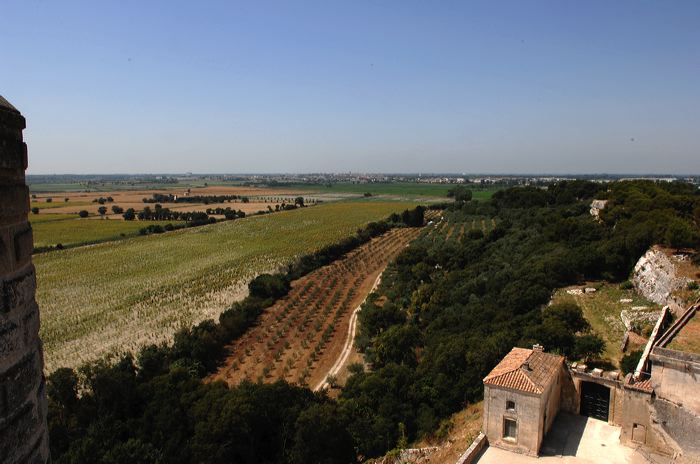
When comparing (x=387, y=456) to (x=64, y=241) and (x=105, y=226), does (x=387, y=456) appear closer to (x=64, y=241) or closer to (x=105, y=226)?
(x=64, y=241)

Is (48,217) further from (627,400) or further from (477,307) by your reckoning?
(627,400)

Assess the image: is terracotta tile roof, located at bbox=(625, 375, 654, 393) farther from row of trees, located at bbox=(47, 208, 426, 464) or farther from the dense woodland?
row of trees, located at bbox=(47, 208, 426, 464)

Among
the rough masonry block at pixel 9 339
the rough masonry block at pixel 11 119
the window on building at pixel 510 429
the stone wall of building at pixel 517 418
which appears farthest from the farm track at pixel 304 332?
the rough masonry block at pixel 11 119

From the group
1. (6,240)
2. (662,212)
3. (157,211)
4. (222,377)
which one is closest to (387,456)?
(222,377)

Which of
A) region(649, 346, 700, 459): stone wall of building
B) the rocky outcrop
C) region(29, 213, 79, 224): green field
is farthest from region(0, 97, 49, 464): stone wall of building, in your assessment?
region(29, 213, 79, 224): green field

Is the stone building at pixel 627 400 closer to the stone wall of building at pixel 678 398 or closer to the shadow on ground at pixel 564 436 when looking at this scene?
the stone wall of building at pixel 678 398

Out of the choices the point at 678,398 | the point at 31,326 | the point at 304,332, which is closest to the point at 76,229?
the point at 304,332
